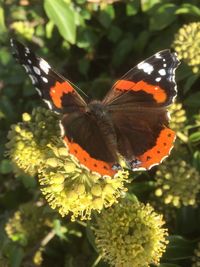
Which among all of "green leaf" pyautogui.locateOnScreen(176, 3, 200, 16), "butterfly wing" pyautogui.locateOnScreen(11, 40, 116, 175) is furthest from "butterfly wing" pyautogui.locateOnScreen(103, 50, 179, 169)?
"green leaf" pyautogui.locateOnScreen(176, 3, 200, 16)

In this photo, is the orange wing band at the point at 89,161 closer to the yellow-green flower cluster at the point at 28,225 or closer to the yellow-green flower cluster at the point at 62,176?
the yellow-green flower cluster at the point at 62,176

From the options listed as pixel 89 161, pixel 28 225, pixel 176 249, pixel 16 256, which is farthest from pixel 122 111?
pixel 16 256

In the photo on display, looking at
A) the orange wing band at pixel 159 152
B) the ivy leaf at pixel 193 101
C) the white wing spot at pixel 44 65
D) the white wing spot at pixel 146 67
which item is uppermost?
the white wing spot at pixel 44 65

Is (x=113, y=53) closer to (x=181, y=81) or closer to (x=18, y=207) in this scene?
(x=181, y=81)

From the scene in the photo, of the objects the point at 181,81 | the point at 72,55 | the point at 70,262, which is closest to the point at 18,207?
the point at 70,262

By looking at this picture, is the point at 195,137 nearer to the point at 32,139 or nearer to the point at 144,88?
the point at 144,88

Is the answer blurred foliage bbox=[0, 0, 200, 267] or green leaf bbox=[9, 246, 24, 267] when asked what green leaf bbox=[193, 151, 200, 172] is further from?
green leaf bbox=[9, 246, 24, 267]

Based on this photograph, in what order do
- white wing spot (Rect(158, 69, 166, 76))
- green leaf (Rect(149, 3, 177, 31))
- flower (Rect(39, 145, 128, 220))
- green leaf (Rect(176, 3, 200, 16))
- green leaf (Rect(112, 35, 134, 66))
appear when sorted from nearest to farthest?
flower (Rect(39, 145, 128, 220))
white wing spot (Rect(158, 69, 166, 76))
green leaf (Rect(176, 3, 200, 16))
green leaf (Rect(149, 3, 177, 31))
green leaf (Rect(112, 35, 134, 66))

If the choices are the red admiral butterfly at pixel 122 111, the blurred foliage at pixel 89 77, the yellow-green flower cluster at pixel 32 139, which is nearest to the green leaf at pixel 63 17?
the blurred foliage at pixel 89 77
